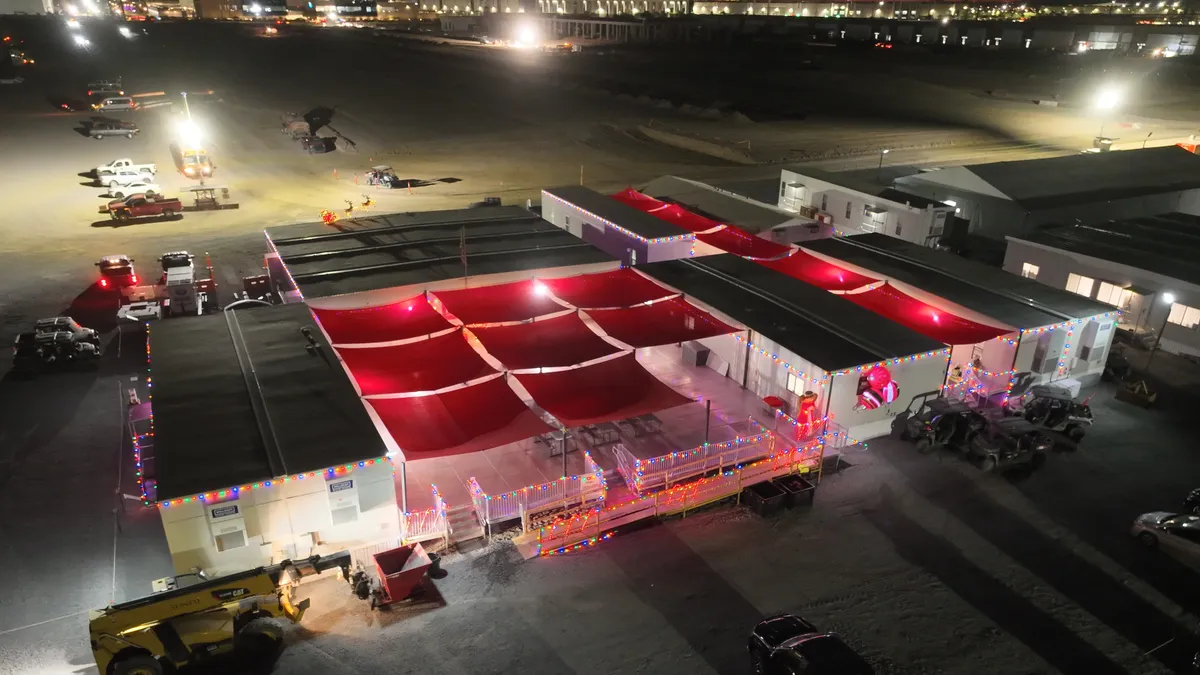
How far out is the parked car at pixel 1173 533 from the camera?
626 inches

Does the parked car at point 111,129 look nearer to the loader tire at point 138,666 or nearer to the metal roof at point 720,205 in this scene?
the metal roof at point 720,205

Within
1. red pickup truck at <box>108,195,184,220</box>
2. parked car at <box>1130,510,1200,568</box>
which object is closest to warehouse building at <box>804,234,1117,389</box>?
parked car at <box>1130,510,1200,568</box>

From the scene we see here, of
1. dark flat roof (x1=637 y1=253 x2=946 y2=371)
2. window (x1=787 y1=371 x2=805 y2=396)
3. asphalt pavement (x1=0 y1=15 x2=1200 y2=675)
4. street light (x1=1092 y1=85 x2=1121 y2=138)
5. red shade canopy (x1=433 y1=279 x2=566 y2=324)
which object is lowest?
asphalt pavement (x1=0 y1=15 x2=1200 y2=675)

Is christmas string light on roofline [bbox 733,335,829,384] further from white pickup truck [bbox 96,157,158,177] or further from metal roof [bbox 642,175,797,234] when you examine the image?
white pickup truck [bbox 96,157,158,177]

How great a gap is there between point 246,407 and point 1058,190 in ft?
140

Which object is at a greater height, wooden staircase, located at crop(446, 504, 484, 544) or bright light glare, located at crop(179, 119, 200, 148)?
bright light glare, located at crop(179, 119, 200, 148)

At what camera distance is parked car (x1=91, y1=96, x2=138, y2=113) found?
77.4 metres

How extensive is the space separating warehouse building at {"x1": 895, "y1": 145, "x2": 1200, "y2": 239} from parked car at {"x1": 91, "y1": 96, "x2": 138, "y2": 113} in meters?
78.1

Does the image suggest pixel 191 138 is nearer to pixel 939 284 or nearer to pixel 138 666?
pixel 138 666

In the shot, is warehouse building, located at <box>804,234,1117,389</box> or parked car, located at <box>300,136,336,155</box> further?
parked car, located at <box>300,136,336,155</box>

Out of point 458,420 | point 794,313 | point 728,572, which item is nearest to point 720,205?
point 794,313

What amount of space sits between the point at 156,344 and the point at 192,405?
4.56 metres

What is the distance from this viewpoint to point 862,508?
59.1 feet

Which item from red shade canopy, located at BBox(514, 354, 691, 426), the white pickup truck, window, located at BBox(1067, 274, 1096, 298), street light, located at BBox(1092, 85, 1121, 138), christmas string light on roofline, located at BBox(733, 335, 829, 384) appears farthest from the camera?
street light, located at BBox(1092, 85, 1121, 138)
